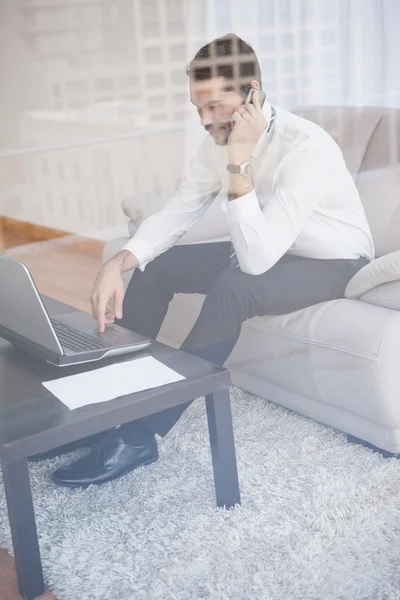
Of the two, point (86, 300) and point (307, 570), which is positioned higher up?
point (86, 300)

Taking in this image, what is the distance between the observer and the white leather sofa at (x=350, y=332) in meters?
1.24

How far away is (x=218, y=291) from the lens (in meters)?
1.33

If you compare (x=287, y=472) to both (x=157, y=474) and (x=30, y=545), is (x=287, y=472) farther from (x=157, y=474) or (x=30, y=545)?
(x=30, y=545)

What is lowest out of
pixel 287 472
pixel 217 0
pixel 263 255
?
pixel 287 472

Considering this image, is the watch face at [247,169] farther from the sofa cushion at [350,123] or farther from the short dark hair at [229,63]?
the sofa cushion at [350,123]

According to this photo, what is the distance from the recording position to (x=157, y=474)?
1.28 m

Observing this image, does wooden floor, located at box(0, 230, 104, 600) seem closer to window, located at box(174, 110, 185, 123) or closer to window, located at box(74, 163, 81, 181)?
window, located at box(74, 163, 81, 181)

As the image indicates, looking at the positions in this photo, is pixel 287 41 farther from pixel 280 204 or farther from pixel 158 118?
pixel 280 204

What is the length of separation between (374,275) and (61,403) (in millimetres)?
589

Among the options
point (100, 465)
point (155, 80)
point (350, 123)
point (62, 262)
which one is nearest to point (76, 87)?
point (155, 80)

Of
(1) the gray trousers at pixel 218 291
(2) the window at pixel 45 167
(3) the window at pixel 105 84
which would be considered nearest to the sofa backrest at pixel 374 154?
(1) the gray trousers at pixel 218 291

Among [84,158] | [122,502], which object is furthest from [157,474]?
[84,158]

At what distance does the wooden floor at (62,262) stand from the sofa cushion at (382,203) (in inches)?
23.5

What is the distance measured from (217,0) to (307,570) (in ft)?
3.90
